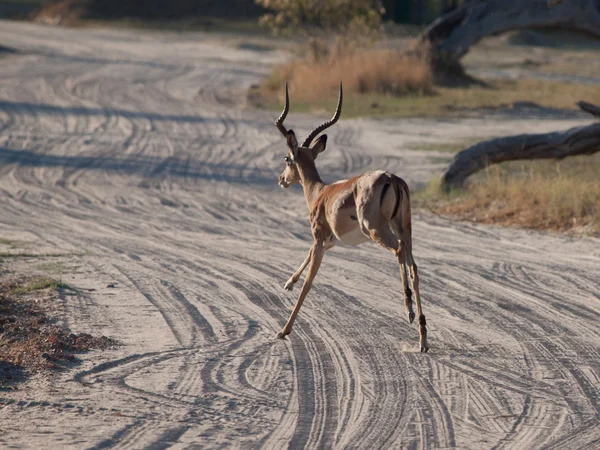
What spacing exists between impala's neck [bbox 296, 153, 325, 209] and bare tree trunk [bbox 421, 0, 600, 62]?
13.9 metres

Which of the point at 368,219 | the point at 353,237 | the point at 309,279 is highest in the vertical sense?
the point at 368,219

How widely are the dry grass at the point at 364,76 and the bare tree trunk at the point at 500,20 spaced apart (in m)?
1.46

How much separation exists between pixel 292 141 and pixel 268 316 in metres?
1.73

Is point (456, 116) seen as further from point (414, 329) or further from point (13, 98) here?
point (414, 329)

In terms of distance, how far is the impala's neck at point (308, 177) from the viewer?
9.59 metres

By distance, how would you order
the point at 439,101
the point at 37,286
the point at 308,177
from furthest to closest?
the point at 439,101 → the point at 37,286 → the point at 308,177

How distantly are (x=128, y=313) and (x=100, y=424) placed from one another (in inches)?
126

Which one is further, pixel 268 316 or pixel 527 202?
pixel 527 202

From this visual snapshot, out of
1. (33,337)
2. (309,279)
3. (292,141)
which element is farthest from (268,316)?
(33,337)

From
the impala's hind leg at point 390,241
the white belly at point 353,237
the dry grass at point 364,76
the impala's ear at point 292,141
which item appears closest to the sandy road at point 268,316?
the impala's hind leg at point 390,241

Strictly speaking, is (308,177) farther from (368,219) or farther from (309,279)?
(368,219)

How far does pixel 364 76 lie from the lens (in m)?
30.2

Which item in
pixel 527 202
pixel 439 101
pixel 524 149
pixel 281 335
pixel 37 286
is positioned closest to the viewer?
pixel 281 335

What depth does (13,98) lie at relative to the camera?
28.8 m
